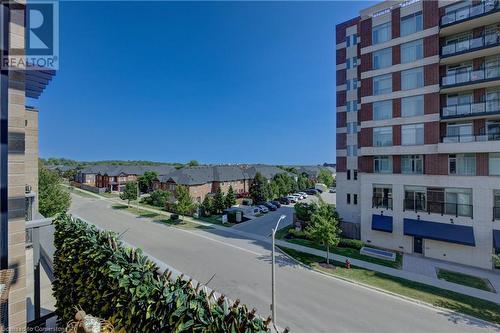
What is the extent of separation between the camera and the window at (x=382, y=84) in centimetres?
2147

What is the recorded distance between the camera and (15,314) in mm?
4367

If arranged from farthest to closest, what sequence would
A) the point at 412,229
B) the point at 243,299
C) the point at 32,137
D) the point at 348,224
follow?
1. the point at 348,224
2. the point at 412,229
3. the point at 32,137
4. the point at 243,299

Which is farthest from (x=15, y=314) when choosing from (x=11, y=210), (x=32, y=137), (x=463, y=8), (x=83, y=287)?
(x=463, y=8)

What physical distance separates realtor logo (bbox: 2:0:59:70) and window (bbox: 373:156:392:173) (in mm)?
23738

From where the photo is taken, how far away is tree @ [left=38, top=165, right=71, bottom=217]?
21.8m

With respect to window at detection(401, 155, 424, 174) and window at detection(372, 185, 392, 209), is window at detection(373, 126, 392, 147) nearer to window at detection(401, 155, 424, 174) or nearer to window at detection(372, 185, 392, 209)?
window at detection(401, 155, 424, 174)

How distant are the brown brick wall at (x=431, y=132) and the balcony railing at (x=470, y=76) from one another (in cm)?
331

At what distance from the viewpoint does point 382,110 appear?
21938 mm

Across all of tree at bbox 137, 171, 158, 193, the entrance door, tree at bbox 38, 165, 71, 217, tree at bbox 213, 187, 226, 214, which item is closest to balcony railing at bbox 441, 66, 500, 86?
the entrance door

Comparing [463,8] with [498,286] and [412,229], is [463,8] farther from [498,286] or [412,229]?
[498,286]

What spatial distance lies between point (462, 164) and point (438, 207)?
3.79m

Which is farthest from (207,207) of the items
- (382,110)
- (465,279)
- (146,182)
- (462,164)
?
(146,182)

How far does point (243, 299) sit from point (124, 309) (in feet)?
32.4

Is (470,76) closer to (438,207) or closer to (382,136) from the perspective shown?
(382,136)
